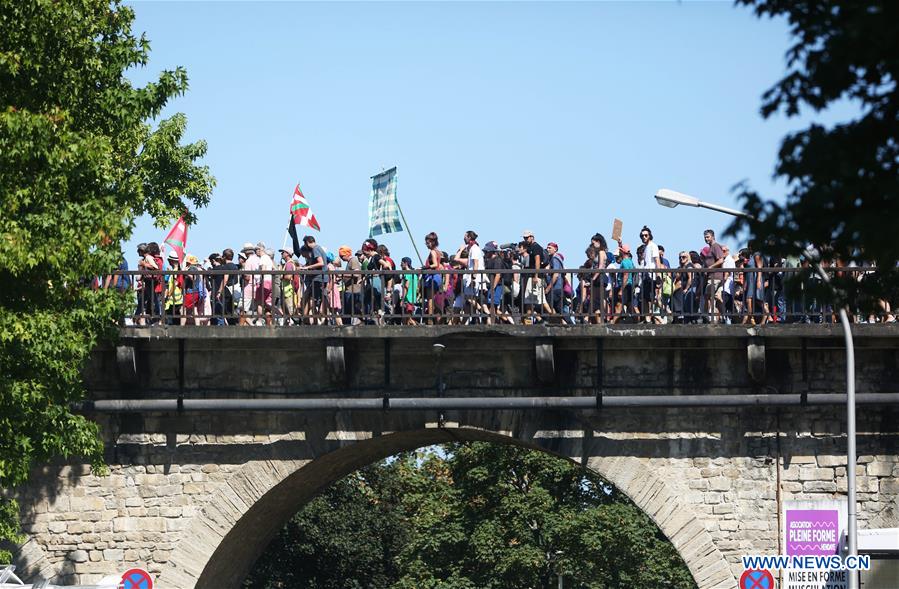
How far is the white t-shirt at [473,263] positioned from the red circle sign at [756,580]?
194 inches

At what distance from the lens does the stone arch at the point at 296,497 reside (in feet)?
69.9

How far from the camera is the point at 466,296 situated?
2186 cm

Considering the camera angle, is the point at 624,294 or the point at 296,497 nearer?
the point at 624,294

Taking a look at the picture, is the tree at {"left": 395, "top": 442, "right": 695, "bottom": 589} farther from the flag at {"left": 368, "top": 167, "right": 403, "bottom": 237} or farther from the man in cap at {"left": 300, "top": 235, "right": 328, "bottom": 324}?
the man in cap at {"left": 300, "top": 235, "right": 328, "bottom": 324}

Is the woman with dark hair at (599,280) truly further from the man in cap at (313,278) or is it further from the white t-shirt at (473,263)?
the man in cap at (313,278)

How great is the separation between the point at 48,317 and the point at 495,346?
5872mm

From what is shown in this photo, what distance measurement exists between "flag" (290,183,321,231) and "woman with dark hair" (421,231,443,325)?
12.1 feet

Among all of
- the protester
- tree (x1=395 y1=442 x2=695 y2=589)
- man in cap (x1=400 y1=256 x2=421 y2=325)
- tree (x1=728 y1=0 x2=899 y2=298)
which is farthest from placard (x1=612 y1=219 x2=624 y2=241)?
tree (x1=395 y1=442 x2=695 y2=589)

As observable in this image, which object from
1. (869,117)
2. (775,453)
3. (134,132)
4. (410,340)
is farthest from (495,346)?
(869,117)

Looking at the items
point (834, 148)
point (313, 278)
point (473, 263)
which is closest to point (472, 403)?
point (473, 263)

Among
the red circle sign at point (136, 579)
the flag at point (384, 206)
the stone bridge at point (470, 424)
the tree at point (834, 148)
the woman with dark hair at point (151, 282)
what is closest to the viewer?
the tree at point (834, 148)

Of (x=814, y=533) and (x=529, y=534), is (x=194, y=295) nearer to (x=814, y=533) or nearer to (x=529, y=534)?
(x=814, y=533)

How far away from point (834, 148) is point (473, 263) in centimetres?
1159

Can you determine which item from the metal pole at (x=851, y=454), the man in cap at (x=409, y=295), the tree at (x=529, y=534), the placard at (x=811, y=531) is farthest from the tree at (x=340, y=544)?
the metal pole at (x=851, y=454)
